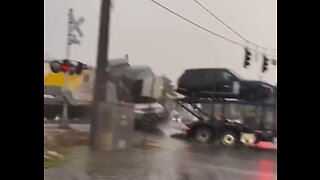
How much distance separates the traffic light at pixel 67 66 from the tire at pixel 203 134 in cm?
67

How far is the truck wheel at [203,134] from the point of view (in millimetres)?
2152

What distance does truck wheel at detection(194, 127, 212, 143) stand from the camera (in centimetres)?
215

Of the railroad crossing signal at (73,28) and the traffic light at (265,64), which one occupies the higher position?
the railroad crossing signal at (73,28)

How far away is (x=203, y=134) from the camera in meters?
2.17

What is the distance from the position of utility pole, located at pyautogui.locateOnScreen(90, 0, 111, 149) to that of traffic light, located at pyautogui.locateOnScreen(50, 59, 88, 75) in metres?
0.10

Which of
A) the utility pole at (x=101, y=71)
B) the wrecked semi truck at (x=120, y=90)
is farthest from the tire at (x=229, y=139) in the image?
the utility pole at (x=101, y=71)

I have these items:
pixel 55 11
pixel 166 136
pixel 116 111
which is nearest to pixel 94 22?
pixel 55 11

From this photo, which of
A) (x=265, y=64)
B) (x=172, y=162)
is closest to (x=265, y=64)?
(x=265, y=64)

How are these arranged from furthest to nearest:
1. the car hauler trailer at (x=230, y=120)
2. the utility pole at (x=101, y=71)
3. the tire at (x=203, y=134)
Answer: the utility pole at (x=101, y=71) → the tire at (x=203, y=134) → the car hauler trailer at (x=230, y=120)

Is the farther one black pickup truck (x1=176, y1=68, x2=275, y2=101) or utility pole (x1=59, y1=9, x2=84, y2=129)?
utility pole (x1=59, y1=9, x2=84, y2=129)

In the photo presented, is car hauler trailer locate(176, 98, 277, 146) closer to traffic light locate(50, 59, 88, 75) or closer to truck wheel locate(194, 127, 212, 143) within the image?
truck wheel locate(194, 127, 212, 143)

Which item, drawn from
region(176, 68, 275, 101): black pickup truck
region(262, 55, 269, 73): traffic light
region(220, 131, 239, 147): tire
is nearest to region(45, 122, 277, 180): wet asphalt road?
region(220, 131, 239, 147): tire

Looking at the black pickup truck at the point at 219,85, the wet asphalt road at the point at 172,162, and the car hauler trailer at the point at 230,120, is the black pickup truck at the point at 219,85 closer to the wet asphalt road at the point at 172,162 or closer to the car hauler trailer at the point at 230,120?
the car hauler trailer at the point at 230,120
